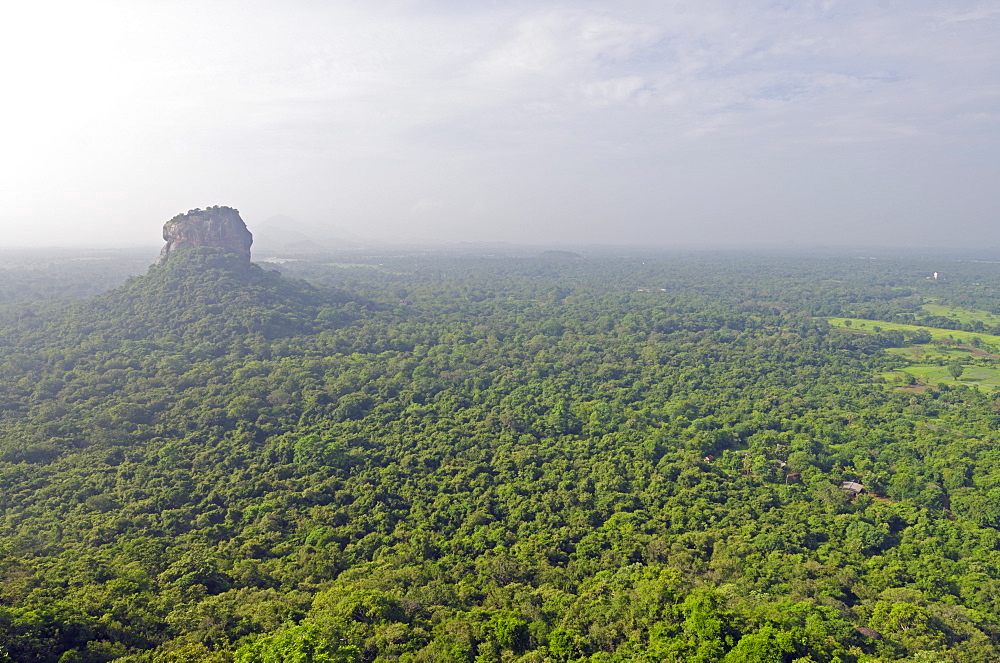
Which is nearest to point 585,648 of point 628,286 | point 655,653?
point 655,653

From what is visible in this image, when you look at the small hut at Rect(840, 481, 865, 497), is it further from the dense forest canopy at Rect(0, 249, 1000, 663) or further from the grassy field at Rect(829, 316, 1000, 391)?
the grassy field at Rect(829, 316, 1000, 391)

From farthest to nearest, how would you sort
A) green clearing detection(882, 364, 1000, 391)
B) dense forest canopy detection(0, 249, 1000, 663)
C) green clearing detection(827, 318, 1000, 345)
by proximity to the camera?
green clearing detection(827, 318, 1000, 345) → green clearing detection(882, 364, 1000, 391) → dense forest canopy detection(0, 249, 1000, 663)

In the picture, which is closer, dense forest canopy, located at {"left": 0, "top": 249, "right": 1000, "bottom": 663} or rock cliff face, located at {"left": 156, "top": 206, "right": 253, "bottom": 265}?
dense forest canopy, located at {"left": 0, "top": 249, "right": 1000, "bottom": 663}

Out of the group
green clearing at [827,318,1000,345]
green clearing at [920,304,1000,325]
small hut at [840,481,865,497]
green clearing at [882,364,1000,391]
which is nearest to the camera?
small hut at [840,481,865,497]

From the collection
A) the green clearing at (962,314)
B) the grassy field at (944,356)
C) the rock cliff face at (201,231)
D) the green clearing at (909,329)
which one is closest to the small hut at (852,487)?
the grassy field at (944,356)

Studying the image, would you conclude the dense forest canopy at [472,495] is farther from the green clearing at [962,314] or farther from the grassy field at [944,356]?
the green clearing at [962,314]

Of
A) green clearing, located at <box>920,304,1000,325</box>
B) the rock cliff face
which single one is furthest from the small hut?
green clearing, located at <box>920,304,1000,325</box>

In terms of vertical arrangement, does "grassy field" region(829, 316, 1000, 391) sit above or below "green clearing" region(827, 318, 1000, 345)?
below
